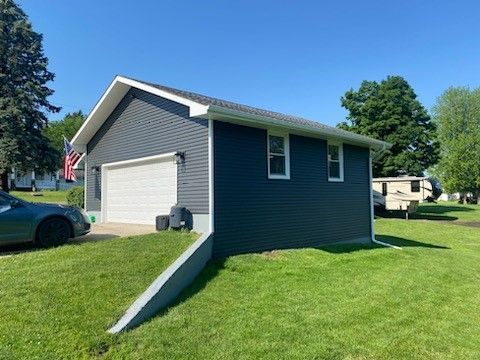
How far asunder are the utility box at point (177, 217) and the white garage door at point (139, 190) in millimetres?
942

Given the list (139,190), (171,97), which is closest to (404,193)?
(139,190)

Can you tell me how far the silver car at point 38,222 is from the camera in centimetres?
759

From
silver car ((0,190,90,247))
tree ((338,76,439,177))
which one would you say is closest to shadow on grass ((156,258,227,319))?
silver car ((0,190,90,247))

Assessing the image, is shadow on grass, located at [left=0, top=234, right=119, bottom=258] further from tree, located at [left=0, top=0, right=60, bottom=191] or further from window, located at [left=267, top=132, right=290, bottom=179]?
tree, located at [left=0, top=0, right=60, bottom=191]

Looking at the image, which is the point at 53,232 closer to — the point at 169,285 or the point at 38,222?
the point at 38,222

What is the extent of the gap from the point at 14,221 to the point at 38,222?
454 mm

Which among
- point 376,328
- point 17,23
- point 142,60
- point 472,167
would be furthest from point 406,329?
point 472,167

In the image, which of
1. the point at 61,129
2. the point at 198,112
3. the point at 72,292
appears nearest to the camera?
the point at 72,292

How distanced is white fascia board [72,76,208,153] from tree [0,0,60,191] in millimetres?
12704

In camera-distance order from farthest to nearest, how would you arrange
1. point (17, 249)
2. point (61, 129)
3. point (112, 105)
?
point (61, 129) < point (112, 105) < point (17, 249)

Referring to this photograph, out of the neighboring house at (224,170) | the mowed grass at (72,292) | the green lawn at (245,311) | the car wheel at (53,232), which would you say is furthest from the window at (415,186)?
the car wheel at (53,232)

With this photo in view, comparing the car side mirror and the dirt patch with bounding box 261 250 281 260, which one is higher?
the car side mirror

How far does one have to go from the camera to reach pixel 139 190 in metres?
12.2

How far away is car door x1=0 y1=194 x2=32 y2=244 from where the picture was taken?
753 centimetres
